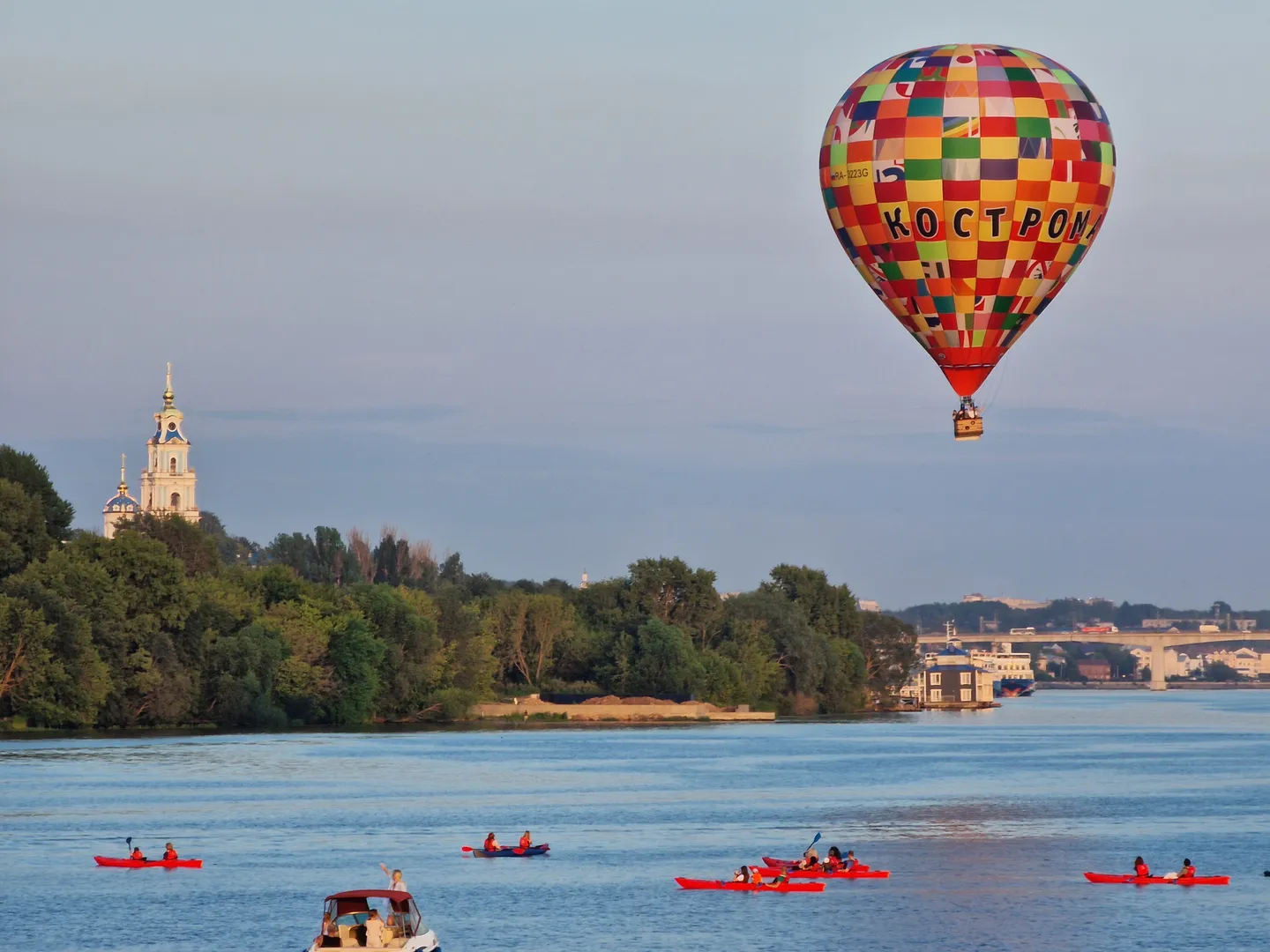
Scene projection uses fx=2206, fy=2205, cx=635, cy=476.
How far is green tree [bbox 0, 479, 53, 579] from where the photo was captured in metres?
107

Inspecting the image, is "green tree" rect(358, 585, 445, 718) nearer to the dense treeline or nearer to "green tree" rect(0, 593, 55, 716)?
the dense treeline

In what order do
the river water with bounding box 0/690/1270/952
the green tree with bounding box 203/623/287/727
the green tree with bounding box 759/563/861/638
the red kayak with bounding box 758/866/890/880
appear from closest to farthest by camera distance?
the river water with bounding box 0/690/1270/952
the red kayak with bounding box 758/866/890/880
the green tree with bounding box 203/623/287/727
the green tree with bounding box 759/563/861/638

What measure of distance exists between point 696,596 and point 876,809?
8499cm

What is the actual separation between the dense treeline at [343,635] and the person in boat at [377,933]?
2511 inches

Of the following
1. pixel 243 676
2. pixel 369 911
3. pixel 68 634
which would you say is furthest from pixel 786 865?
pixel 243 676

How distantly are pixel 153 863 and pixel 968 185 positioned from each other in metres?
26.1

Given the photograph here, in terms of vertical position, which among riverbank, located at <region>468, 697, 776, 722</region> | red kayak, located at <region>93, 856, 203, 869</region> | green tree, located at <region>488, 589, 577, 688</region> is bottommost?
red kayak, located at <region>93, 856, 203, 869</region>

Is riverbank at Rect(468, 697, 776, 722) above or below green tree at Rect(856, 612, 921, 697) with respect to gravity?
below

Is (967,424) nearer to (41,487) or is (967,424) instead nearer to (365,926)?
(365,926)

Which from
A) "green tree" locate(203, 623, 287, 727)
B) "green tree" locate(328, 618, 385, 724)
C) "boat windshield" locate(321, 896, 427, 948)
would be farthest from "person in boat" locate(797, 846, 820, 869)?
"green tree" locate(328, 618, 385, 724)

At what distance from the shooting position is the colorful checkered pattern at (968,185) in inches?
2133

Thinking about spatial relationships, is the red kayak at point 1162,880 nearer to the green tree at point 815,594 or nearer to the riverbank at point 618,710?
the riverbank at point 618,710

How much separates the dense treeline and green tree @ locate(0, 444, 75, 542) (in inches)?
4.0

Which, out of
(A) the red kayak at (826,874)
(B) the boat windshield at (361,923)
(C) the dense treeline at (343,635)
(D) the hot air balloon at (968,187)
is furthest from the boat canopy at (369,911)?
(C) the dense treeline at (343,635)
